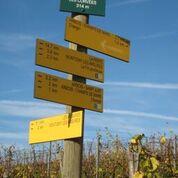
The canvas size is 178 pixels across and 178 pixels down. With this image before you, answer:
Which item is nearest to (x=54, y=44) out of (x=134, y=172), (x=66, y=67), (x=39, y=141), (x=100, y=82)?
(x=66, y=67)

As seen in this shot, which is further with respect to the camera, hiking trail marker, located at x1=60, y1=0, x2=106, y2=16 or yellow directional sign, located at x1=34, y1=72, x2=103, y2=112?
hiking trail marker, located at x1=60, y1=0, x2=106, y2=16

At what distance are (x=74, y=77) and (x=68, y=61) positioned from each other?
0.26 m

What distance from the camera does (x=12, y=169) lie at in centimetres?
1324

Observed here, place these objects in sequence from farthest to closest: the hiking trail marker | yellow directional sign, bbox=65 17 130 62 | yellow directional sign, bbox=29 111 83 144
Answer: the hiking trail marker
yellow directional sign, bbox=65 17 130 62
yellow directional sign, bbox=29 111 83 144

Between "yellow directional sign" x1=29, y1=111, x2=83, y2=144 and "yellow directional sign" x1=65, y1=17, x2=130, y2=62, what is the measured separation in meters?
0.90

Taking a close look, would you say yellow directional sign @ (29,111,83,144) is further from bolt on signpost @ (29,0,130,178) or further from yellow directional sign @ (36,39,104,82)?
yellow directional sign @ (36,39,104,82)

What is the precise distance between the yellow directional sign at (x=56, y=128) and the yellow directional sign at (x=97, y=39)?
90 cm

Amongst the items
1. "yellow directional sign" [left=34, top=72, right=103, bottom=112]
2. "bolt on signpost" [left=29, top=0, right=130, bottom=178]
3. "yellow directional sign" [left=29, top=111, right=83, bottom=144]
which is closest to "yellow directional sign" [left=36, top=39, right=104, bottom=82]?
"bolt on signpost" [left=29, top=0, right=130, bottom=178]

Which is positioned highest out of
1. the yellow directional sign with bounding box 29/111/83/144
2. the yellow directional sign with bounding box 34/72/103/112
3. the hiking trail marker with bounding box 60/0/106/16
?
the hiking trail marker with bounding box 60/0/106/16

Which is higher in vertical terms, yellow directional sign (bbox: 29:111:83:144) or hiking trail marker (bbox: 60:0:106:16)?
hiking trail marker (bbox: 60:0:106:16)

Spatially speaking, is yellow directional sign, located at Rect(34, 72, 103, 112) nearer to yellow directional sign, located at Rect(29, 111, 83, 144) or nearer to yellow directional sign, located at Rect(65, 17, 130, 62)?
yellow directional sign, located at Rect(29, 111, 83, 144)

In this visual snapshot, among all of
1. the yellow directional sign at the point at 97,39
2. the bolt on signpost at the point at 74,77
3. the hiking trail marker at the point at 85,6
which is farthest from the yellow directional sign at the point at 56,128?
the hiking trail marker at the point at 85,6

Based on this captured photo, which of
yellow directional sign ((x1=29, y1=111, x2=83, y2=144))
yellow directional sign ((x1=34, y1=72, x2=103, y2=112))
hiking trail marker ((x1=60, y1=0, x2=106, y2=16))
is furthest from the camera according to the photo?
hiking trail marker ((x1=60, y1=0, x2=106, y2=16))

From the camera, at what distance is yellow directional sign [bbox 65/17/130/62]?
6289 mm
